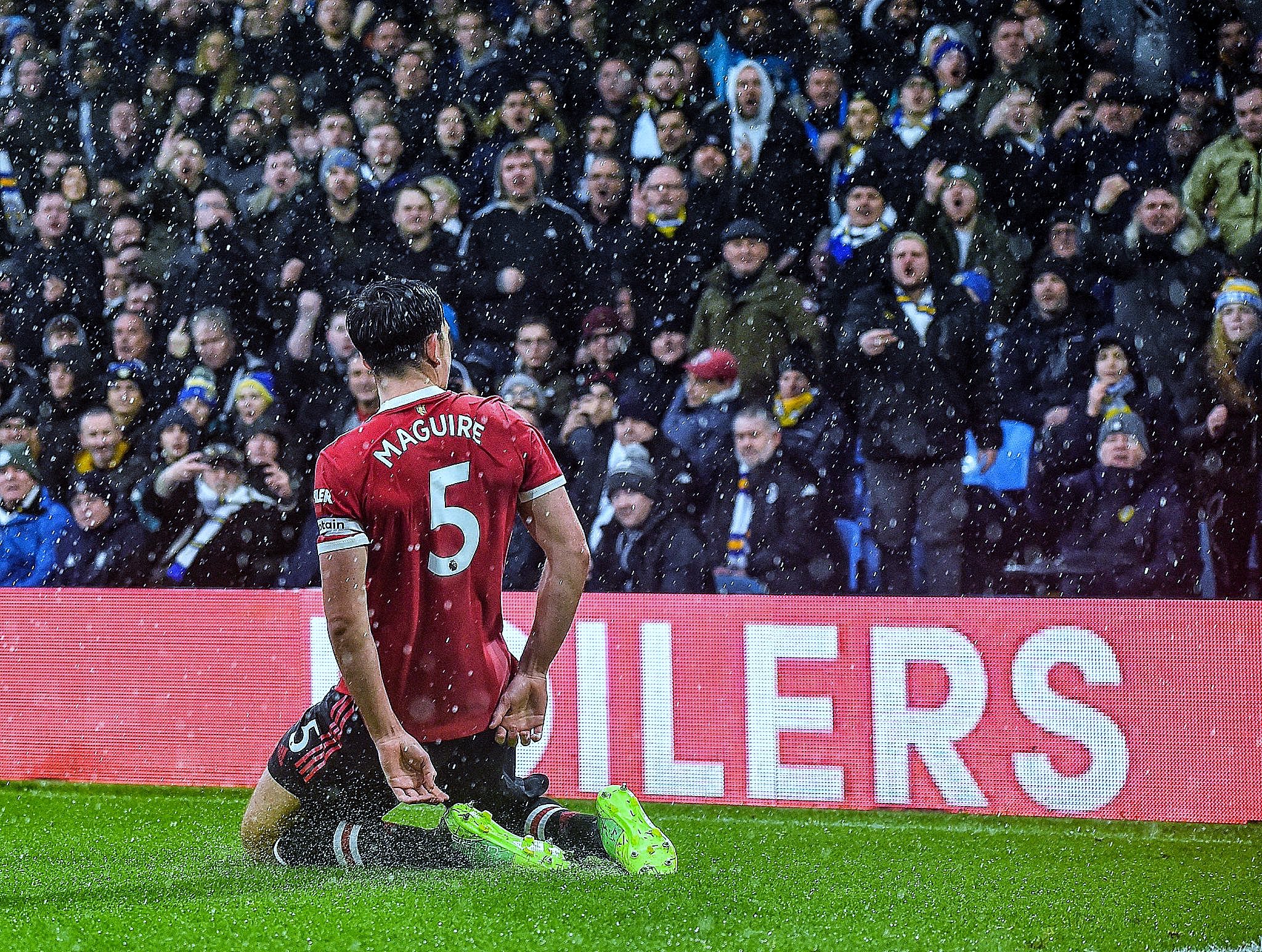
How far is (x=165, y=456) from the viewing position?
269 inches

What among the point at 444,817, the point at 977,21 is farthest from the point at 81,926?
the point at 977,21

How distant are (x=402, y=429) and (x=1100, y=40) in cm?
492

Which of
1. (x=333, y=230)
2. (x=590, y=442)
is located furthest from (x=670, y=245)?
(x=333, y=230)

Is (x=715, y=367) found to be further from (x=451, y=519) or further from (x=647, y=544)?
(x=451, y=519)

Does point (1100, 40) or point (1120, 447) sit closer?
point (1120, 447)

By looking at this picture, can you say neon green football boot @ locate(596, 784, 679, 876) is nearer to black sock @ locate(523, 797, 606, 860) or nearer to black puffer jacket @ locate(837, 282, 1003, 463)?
black sock @ locate(523, 797, 606, 860)

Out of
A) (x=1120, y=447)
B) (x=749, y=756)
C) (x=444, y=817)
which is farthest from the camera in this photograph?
(x=1120, y=447)

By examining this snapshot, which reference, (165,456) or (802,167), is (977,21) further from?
(165,456)

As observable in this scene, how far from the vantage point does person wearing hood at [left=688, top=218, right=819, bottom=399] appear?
630 cm

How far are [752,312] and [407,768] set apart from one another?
12.4 ft

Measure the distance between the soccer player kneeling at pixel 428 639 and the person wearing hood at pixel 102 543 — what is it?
3.68 meters

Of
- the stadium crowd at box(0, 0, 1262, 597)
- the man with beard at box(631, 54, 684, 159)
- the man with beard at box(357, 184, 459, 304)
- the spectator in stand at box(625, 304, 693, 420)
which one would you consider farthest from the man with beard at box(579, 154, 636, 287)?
the man with beard at box(357, 184, 459, 304)

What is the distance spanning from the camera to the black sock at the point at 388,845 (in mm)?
3252

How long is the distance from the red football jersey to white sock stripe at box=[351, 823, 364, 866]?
0.33 meters
